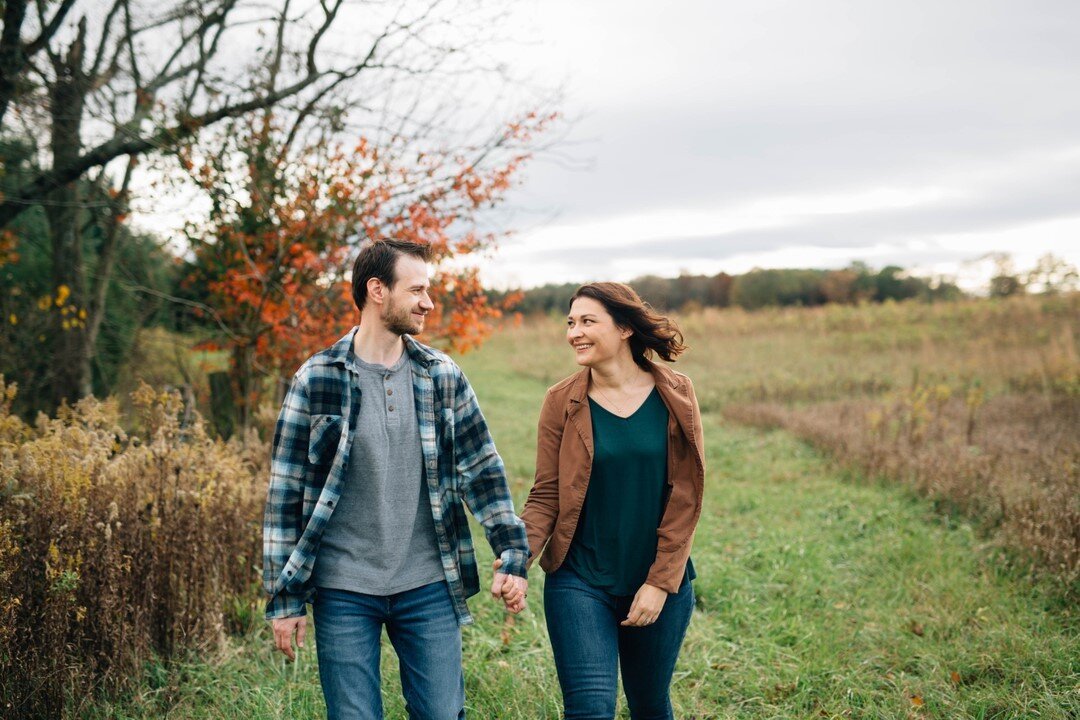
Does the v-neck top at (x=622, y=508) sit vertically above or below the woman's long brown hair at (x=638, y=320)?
below

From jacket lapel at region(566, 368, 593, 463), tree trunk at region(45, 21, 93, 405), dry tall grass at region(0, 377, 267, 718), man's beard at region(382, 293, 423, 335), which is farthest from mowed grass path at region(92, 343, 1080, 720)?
tree trunk at region(45, 21, 93, 405)

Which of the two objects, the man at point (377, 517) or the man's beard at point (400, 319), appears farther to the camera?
the man's beard at point (400, 319)

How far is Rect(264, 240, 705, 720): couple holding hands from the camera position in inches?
103

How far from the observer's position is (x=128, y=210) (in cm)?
834

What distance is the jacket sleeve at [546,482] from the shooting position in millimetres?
3041

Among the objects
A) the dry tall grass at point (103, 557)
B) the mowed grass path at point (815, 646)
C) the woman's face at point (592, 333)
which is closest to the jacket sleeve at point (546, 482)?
the woman's face at point (592, 333)

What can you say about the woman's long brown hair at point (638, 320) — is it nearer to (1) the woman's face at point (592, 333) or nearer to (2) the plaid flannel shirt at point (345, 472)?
(1) the woman's face at point (592, 333)

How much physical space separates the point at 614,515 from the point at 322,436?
3.55 ft

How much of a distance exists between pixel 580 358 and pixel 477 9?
694 cm

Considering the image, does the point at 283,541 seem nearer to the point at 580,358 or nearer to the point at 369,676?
the point at 369,676

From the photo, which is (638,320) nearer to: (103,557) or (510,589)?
(510,589)

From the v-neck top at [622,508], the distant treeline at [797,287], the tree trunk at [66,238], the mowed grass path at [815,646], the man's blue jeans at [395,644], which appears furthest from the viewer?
the distant treeline at [797,287]

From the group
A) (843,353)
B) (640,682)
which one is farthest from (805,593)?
(843,353)

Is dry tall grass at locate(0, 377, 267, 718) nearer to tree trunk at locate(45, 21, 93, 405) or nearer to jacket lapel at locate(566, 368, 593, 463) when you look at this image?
jacket lapel at locate(566, 368, 593, 463)
